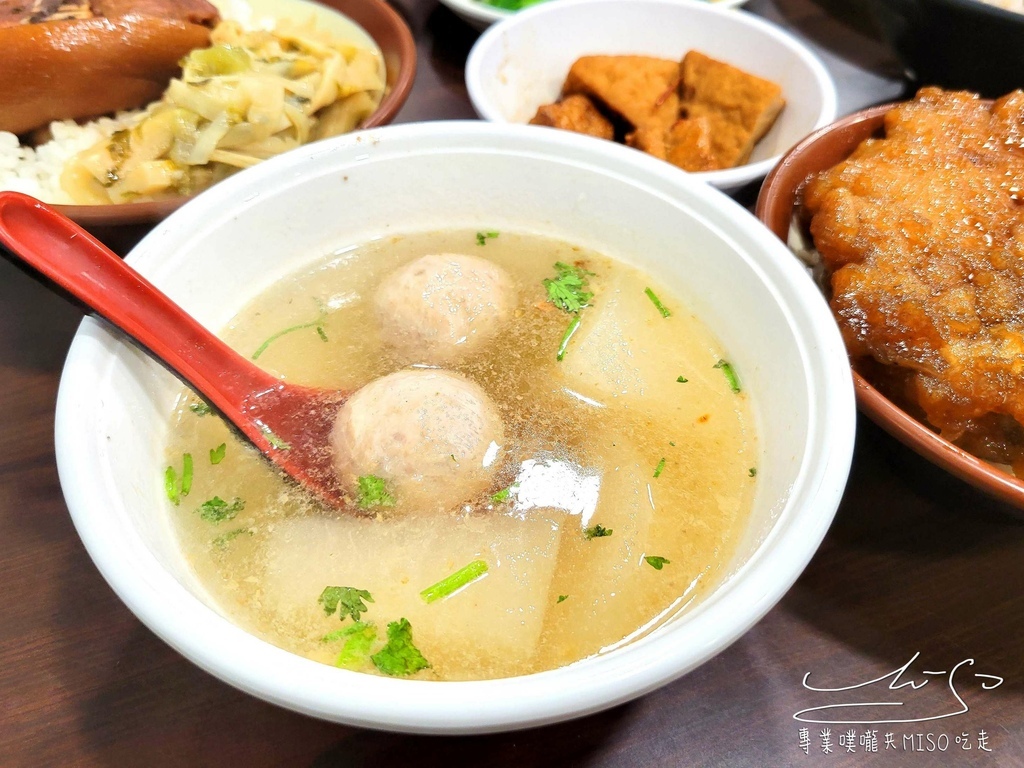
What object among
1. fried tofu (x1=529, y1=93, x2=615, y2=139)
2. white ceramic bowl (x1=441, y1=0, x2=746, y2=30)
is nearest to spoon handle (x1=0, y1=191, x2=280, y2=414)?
fried tofu (x1=529, y1=93, x2=615, y2=139)

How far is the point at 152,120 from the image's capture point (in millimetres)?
1723

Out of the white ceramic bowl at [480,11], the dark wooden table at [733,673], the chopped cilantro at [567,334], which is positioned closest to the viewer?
the dark wooden table at [733,673]

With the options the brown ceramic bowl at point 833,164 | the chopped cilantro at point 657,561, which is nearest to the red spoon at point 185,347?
the chopped cilantro at point 657,561

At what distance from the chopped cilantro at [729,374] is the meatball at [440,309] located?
455 mm

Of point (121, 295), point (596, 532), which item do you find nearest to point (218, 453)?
point (121, 295)

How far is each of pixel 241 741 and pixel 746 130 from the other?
77.4 inches

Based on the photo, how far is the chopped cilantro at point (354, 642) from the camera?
0.92m

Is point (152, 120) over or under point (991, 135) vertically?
under

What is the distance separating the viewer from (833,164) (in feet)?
5.18

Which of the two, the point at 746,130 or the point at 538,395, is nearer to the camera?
the point at 538,395

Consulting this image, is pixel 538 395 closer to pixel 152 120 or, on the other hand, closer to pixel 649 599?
pixel 649 599

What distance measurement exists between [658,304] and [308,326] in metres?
0.76

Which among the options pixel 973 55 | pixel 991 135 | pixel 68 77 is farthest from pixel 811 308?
pixel 68 77

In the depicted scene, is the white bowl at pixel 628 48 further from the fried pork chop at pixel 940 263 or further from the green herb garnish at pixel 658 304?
the green herb garnish at pixel 658 304
